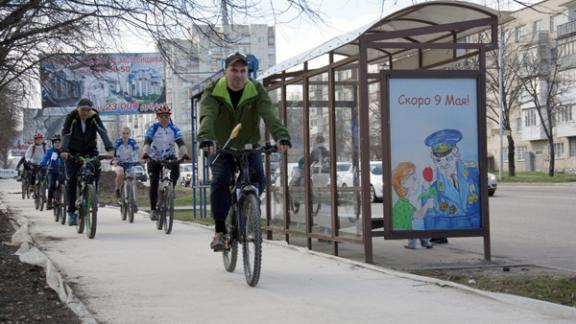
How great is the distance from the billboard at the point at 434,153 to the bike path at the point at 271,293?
1194mm

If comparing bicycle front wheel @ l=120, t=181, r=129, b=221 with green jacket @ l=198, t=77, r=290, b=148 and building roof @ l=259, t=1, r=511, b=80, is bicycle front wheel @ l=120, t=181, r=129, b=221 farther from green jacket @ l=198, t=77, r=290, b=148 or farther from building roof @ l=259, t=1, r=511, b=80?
green jacket @ l=198, t=77, r=290, b=148

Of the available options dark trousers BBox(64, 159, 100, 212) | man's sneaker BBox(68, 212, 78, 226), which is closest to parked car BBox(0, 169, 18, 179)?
man's sneaker BBox(68, 212, 78, 226)

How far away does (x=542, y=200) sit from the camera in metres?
24.0

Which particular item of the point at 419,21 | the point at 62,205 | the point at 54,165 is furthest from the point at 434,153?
the point at 54,165

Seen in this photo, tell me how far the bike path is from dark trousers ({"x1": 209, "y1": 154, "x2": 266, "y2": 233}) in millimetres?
603

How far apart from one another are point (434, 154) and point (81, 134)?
5.12 m

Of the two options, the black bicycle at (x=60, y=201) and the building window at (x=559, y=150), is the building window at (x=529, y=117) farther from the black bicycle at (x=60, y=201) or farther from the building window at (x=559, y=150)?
the black bicycle at (x=60, y=201)

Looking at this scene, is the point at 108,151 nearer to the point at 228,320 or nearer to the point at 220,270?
the point at 220,270

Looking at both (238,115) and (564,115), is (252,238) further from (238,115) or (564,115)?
(564,115)

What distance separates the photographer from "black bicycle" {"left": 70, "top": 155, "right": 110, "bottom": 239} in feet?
35.2

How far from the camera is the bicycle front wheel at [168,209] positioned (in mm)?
11453

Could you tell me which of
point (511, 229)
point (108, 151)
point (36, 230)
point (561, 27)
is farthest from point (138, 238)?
point (561, 27)

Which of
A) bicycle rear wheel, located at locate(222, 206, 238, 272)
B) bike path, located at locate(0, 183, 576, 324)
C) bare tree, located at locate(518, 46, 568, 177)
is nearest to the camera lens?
bike path, located at locate(0, 183, 576, 324)

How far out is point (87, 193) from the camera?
11.0 meters
